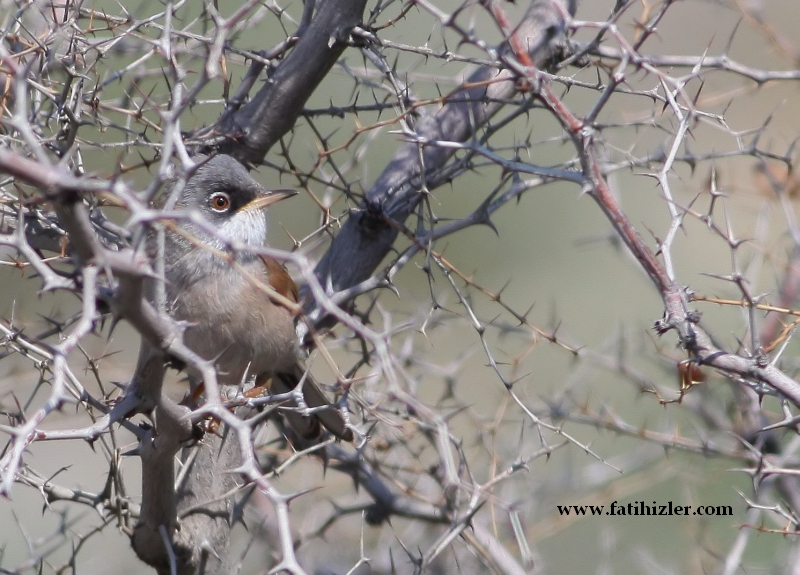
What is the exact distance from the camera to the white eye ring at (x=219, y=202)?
170 inches

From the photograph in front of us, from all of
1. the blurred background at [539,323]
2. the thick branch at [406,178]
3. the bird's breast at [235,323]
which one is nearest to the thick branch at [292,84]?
the blurred background at [539,323]

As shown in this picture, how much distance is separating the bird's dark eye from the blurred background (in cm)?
32

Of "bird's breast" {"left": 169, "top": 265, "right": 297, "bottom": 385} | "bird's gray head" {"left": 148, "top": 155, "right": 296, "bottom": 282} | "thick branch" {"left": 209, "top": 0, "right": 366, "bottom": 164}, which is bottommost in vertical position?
"bird's breast" {"left": 169, "top": 265, "right": 297, "bottom": 385}

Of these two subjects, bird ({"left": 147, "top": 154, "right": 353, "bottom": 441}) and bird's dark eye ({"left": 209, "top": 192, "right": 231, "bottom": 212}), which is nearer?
bird ({"left": 147, "top": 154, "right": 353, "bottom": 441})

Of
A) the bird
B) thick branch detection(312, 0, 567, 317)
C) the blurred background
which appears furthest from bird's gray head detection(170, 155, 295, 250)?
thick branch detection(312, 0, 567, 317)

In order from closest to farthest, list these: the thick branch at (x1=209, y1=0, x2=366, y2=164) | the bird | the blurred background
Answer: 1. the thick branch at (x1=209, y1=0, x2=366, y2=164)
2. the blurred background
3. the bird

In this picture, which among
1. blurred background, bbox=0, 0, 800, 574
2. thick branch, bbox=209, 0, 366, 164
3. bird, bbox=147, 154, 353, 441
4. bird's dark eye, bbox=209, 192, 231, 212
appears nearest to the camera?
thick branch, bbox=209, 0, 366, 164

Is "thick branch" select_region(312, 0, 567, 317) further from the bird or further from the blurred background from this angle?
the bird

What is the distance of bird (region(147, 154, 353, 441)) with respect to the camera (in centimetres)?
416

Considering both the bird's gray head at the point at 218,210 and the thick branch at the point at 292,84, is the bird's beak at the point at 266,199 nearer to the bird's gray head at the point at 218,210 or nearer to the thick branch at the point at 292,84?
the bird's gray head at the point at 218,210

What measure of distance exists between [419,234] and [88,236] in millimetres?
1991

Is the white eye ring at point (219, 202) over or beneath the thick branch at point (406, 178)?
beneath

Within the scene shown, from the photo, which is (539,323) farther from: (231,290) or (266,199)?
(231,290)

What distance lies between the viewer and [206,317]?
4188 mm
